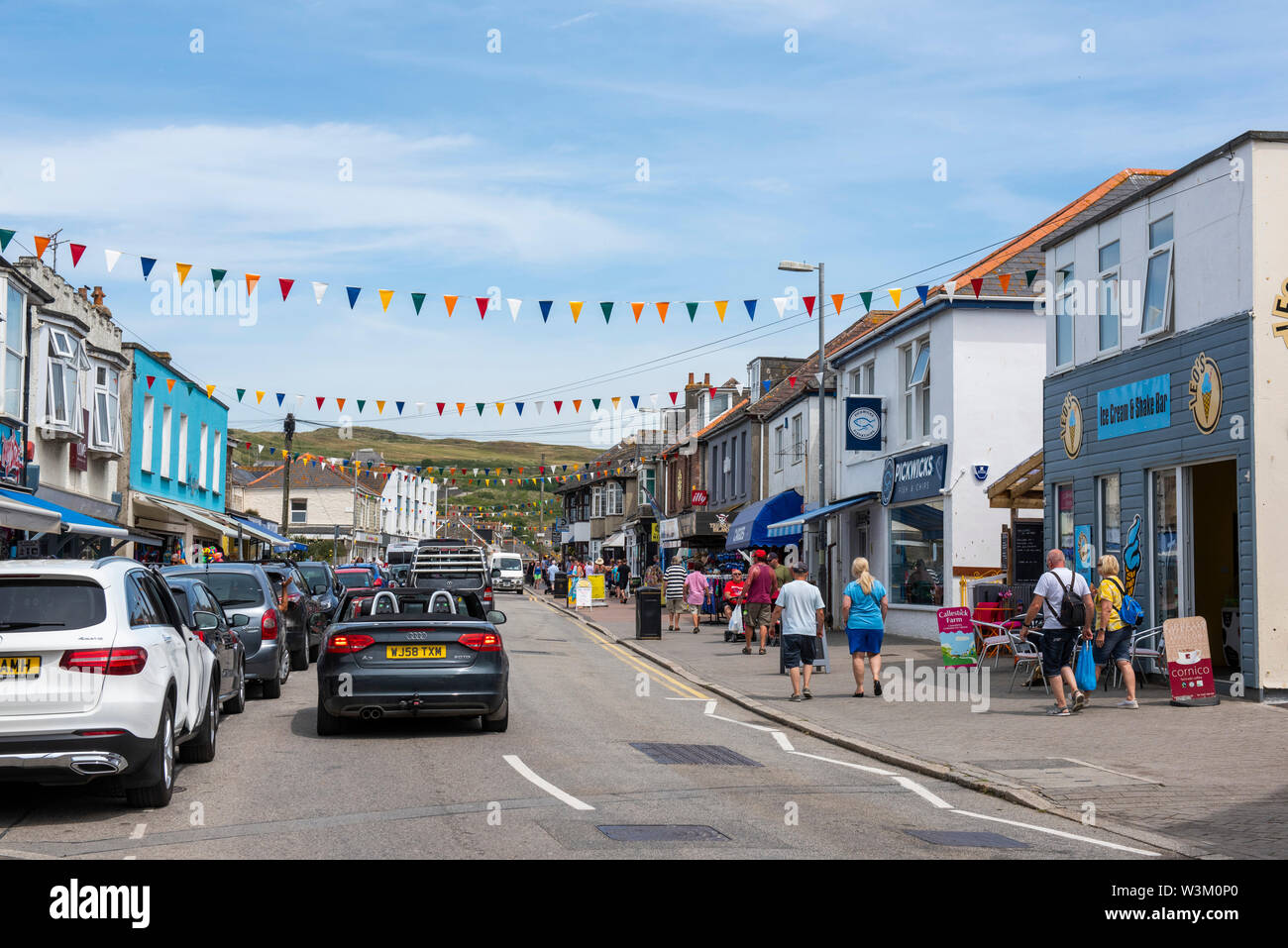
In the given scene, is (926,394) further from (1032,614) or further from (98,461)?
(98,461)

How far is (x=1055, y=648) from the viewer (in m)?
13.8

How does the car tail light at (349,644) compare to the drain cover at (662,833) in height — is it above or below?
above

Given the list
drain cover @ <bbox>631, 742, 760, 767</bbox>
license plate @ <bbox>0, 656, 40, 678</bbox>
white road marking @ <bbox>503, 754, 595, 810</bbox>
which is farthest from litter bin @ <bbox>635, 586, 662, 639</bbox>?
license plate @ <bbox>0, 656, 40, 678</bbox>

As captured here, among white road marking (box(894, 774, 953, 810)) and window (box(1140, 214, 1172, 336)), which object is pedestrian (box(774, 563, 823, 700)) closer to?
white road marking (box(894, 774, 953, 810))

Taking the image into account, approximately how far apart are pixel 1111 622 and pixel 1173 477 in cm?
280

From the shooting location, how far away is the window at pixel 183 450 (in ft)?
120

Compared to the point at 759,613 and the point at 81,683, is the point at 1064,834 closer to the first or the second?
the point at 81,683

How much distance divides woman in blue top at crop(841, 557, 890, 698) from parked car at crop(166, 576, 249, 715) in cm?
710

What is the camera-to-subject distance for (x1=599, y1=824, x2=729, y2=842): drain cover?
7449mm

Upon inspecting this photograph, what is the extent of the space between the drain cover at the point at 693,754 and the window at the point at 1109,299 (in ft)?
31.5

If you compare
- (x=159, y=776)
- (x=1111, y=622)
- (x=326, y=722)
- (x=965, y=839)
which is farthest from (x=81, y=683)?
(x=1111, y=622)

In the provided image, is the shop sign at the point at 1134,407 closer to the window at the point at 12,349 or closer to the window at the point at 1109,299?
the window at the point at 1109,299

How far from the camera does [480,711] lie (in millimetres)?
11961

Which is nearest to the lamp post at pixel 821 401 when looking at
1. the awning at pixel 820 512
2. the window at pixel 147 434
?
the awning at pixel 820 512
